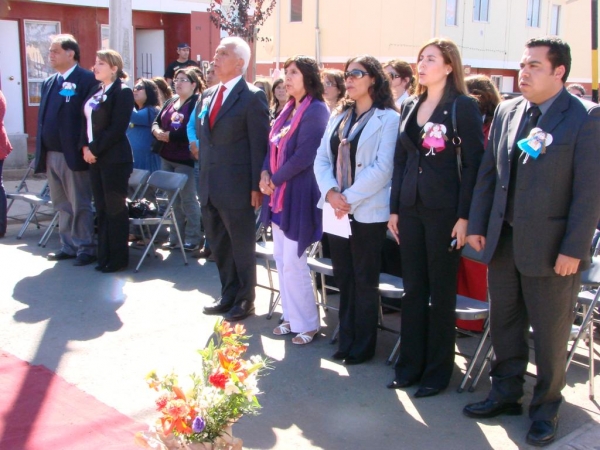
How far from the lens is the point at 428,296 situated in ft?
14.4

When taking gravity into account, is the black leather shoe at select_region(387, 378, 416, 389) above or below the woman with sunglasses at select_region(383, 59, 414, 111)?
below

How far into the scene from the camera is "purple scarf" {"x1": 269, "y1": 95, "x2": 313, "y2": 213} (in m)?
5.11

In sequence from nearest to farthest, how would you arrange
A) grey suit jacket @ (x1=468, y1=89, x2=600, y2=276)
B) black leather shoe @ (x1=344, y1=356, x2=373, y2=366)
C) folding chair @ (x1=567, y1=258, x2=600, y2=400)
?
1. grey suit jacket @ (x1=468, y1=89, x2=600, y2=276)
2. folding chair @ (x1=567, y1=258, x2=600, y2=400)
3. black leather shoe @ (x1=344, y1=356, x2=373, y2=366)

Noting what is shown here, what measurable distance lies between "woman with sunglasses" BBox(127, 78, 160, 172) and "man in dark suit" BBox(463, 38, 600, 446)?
18.6 feet

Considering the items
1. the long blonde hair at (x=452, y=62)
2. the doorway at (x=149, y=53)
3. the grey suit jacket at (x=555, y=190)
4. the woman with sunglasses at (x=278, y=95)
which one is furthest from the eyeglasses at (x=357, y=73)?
the doorway at (x=149, y=53)

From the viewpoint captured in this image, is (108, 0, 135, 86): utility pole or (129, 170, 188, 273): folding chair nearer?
(129, 170, 188, 273): folding chair

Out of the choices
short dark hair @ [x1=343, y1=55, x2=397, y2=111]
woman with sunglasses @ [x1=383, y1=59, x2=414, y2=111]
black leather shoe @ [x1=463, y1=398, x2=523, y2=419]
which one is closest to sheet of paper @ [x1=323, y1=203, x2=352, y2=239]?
short dark hair @ [x1=343, y1=55, x2=397, y2=111]

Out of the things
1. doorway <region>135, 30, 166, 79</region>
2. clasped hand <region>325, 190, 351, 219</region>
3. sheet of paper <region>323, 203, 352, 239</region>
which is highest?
doorway <region>135, 30, 166, 79</region>

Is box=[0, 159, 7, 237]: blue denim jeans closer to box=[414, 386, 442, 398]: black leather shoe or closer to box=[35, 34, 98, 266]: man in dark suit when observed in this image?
box=[35, 34, 98, 266]: man in dark suit

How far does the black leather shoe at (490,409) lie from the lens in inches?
159

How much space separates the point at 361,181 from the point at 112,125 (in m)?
3.28

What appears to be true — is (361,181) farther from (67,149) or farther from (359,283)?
(67,149)

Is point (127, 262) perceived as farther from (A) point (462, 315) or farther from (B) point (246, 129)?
(A) point (462, 315)

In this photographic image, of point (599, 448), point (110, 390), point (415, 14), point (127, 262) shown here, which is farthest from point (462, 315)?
point (415, 14)
